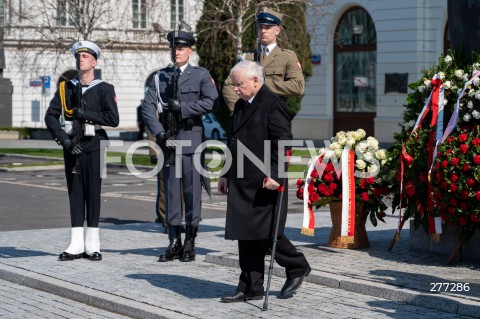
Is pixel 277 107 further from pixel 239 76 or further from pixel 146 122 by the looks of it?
pixel 146 122

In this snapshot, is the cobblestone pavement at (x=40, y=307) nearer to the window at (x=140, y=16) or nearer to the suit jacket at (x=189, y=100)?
the suit jacket at (x=189, y=100)

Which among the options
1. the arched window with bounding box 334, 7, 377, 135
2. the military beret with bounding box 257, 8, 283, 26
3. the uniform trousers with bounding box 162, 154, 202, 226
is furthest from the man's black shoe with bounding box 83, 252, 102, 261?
→ the arched window with bounding box 334, 7, 377, 135

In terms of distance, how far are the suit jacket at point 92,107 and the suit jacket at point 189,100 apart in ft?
1.12

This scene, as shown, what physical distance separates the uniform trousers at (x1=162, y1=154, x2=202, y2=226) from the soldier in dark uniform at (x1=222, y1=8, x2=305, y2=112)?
0.81m

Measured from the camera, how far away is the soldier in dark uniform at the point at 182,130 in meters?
10.6

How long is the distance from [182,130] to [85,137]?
918 mm

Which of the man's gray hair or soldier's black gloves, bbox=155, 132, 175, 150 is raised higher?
the man's gray hair

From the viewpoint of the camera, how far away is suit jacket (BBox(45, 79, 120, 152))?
426 inches

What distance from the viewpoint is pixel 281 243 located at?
840 centimetres

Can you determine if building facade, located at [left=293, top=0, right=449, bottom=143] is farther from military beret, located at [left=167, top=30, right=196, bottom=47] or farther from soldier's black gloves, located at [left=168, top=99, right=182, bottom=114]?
soldier's black gloves, located at [left=168, top=99, right=182, bottom=114]

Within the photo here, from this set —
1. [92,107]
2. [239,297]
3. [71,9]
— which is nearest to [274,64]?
[92,107]

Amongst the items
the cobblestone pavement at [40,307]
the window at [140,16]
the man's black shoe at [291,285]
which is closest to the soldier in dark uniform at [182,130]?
the cobblestone pavement at [40,307]

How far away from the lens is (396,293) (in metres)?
8.34

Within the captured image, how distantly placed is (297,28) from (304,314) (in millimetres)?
23906
